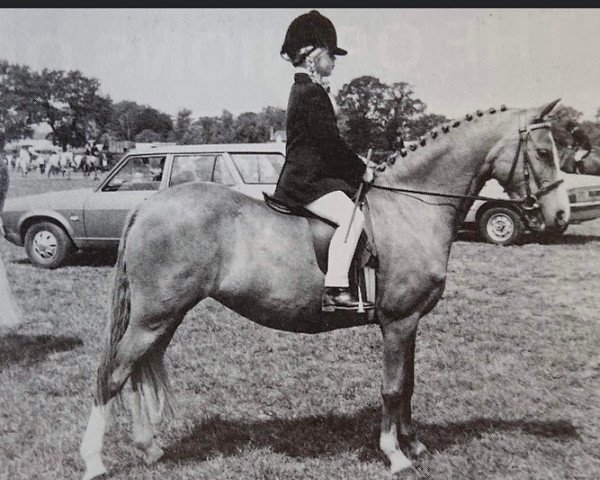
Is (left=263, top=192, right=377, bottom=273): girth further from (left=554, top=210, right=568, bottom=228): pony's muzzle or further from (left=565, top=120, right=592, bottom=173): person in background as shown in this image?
(left=565, top=120, right=592, bottom=173): person in background

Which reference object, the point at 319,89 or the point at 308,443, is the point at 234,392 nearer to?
the point at 308,443

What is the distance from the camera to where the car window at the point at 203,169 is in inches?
→ 341

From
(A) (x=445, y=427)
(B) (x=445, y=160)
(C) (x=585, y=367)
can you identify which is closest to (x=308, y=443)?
(A) (x=445, y=427)

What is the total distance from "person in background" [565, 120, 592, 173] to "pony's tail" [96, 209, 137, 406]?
6.73 m

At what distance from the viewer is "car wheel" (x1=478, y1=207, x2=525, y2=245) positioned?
35.9 ft

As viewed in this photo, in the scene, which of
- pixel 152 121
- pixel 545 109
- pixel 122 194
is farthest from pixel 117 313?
pixel 152 121

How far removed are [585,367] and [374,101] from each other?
3.26m

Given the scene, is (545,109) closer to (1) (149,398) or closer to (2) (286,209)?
(2) (286,209)

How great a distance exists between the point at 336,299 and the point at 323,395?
139cm

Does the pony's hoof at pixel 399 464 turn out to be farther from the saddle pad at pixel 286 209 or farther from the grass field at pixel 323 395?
the saddle pad at pixel 286 209

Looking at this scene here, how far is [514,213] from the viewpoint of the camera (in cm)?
1079

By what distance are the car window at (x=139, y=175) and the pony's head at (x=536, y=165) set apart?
6323 millimetres

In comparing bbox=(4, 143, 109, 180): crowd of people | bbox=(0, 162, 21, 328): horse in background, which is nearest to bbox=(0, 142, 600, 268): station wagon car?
bbox=(0, 162, 21, 328): horse in background

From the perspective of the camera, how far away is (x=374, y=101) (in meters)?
5.89
